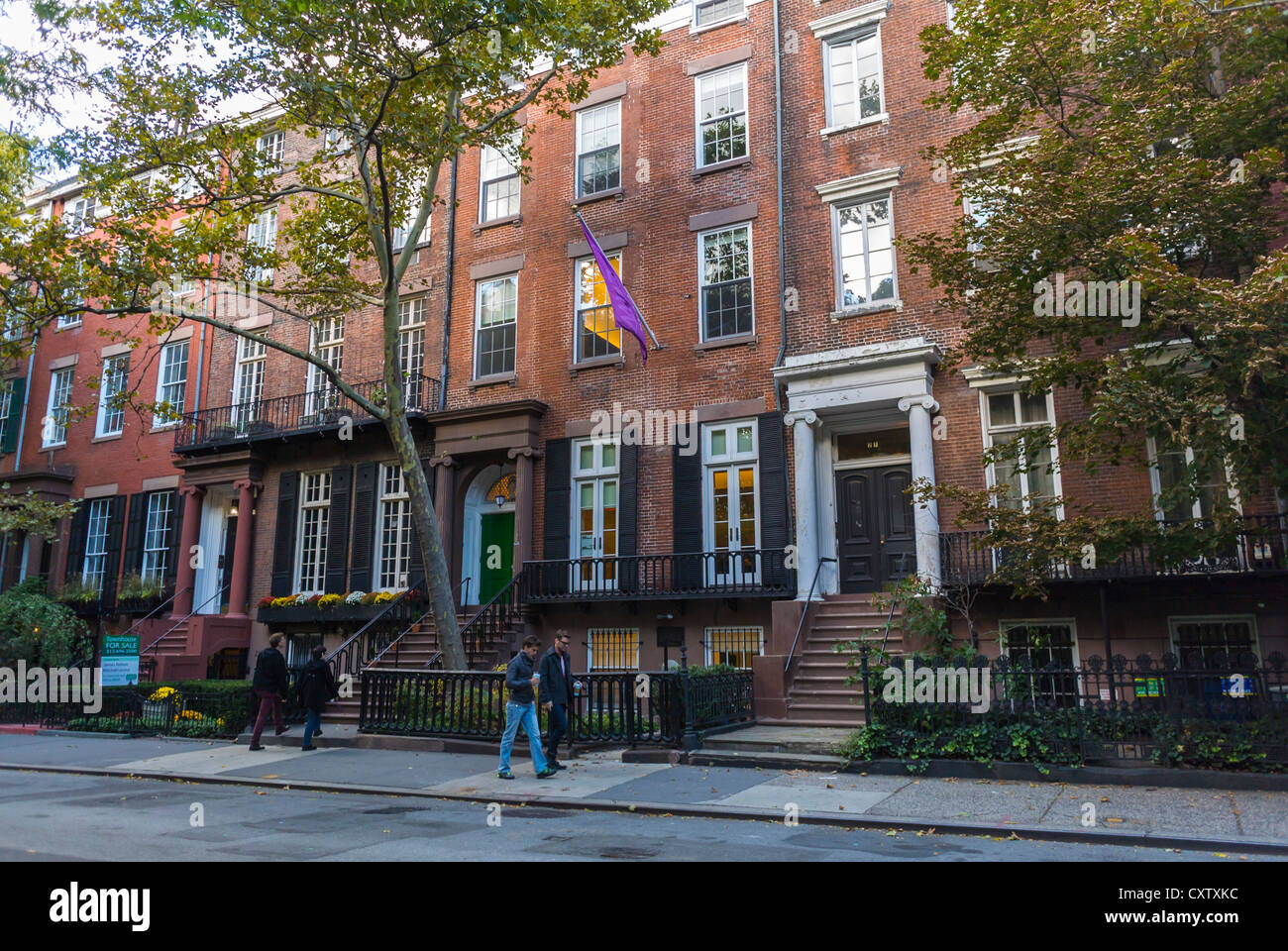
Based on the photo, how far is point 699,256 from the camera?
778 inches

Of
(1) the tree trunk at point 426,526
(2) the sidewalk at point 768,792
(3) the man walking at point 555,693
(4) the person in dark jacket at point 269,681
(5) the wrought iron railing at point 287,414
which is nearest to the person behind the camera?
(2) the sidewalk at point 768,792

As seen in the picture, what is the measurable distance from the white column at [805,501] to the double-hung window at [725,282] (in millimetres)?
2595

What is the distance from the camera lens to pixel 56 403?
2952 centimetres

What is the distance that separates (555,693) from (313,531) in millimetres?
13152

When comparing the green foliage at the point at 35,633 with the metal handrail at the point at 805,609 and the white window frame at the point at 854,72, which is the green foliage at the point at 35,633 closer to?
the metal handrail at the point at 805,609

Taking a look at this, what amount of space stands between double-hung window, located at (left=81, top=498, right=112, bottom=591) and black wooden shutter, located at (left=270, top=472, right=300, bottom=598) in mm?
6207

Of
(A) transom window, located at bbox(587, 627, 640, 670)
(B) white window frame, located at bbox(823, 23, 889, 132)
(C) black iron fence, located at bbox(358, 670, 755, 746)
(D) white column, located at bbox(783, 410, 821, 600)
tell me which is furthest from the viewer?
(A) transom window, located at bbox(587, 627, 640, 670)

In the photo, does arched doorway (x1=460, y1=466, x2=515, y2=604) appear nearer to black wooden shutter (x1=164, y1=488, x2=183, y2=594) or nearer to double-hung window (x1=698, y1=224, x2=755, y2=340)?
double-hung window (x1=698, y1=224, x2=755, y2=340)

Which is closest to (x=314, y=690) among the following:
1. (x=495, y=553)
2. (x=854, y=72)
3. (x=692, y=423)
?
(x=495, y=553)

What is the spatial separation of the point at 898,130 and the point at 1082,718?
39.0 ft

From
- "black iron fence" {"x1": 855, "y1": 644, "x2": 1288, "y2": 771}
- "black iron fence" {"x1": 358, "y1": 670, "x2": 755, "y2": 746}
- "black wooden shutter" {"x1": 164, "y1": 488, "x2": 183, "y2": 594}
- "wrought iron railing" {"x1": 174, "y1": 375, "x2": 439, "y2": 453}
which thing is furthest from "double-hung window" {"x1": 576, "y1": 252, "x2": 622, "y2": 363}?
"black wooden shutter" {"x1": 164, "y1": 488, "x2": 183, "y2": 594}

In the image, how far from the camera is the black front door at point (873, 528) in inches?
673

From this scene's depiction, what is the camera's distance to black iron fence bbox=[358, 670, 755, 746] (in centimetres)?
1321

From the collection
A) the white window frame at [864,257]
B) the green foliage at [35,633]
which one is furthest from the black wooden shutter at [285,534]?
the white window frame at [864,257]
